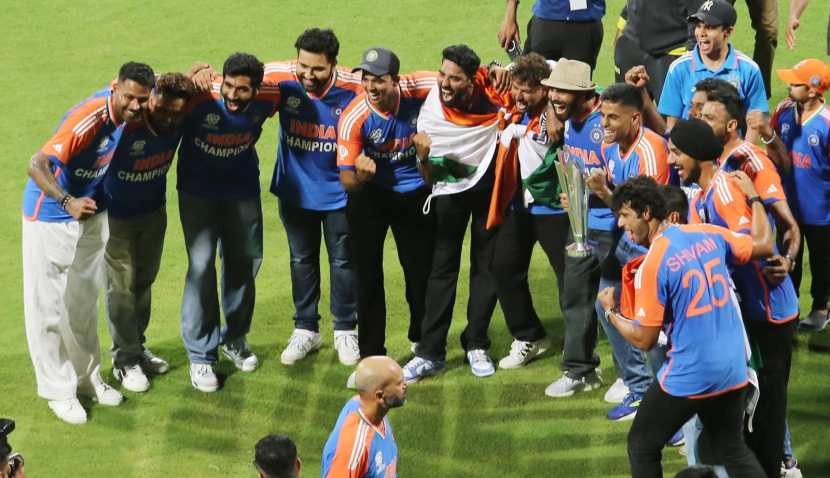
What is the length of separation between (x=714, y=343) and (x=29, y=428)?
11.9ft

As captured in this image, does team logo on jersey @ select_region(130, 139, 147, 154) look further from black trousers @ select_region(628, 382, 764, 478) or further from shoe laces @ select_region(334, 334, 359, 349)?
black trousers @ select_region(628, 382, 764, 478)

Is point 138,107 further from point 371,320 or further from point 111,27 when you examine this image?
point 111,27

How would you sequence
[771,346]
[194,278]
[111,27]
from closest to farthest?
[771,346]
[194,278]
[111,27]

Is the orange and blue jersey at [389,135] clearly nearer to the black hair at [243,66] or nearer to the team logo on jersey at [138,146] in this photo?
the black hair at [243,66]

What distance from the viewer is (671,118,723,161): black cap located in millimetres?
5875

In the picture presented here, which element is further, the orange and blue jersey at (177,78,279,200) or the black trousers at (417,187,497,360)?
the black trousers at (417,187,497,360)

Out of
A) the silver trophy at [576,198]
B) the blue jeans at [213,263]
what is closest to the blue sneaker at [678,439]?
the silver trophy at [576,198]

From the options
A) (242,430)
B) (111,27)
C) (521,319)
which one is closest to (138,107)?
(242,430)

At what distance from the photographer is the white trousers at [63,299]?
705 centimetres

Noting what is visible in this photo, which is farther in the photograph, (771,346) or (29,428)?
(29,428)

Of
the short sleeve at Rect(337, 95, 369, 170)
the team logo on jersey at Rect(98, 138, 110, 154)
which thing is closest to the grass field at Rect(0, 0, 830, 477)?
the short sleeve at Rect(337, 95, 369, 170)

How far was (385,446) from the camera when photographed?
5.23 meters

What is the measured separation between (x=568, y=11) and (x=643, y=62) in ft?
2.66

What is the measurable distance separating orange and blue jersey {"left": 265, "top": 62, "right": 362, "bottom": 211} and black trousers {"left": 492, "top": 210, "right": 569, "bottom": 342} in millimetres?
939
